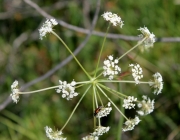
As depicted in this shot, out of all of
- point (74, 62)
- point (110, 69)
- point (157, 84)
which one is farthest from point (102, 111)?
point (74, 62)

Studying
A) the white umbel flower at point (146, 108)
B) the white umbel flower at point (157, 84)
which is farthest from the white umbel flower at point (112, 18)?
the white umbel flower at point (146, 108)

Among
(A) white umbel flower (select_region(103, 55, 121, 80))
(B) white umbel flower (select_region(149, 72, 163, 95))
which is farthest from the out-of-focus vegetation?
(A) white umbel flower (select_region(103, 55, 121, 80))

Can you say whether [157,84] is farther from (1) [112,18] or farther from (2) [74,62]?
(2) [74,62]

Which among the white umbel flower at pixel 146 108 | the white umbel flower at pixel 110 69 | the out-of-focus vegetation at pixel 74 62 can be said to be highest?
the out-of-focus vegetation at pixel 74 62

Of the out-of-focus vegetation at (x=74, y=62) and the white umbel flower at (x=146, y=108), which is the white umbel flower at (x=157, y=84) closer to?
the white umbel flower at (x=146, y=108)

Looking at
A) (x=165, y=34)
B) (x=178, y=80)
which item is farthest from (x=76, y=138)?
(x=165, y=34)

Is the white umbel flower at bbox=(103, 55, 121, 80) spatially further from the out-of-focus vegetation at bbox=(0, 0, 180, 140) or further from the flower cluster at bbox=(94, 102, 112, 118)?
the out-of-focus vegetation at bbox=(0, 0, 180, 140)

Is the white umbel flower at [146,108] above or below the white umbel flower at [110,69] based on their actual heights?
below

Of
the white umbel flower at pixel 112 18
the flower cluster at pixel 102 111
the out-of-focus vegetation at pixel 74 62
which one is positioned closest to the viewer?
the flower cluster at pixel 102 111

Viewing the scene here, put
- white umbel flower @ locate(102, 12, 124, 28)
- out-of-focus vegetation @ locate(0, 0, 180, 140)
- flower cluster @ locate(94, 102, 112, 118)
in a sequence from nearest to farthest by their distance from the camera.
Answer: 1. flower cluster @ locate(94, 102, 112, 118)
2. white umbel flower @ locate(102, 12, 124, 28)
3. out-of-focus vegetation @ locate(0, 0, 180, 140)

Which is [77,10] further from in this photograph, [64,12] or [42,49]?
[42,49]
